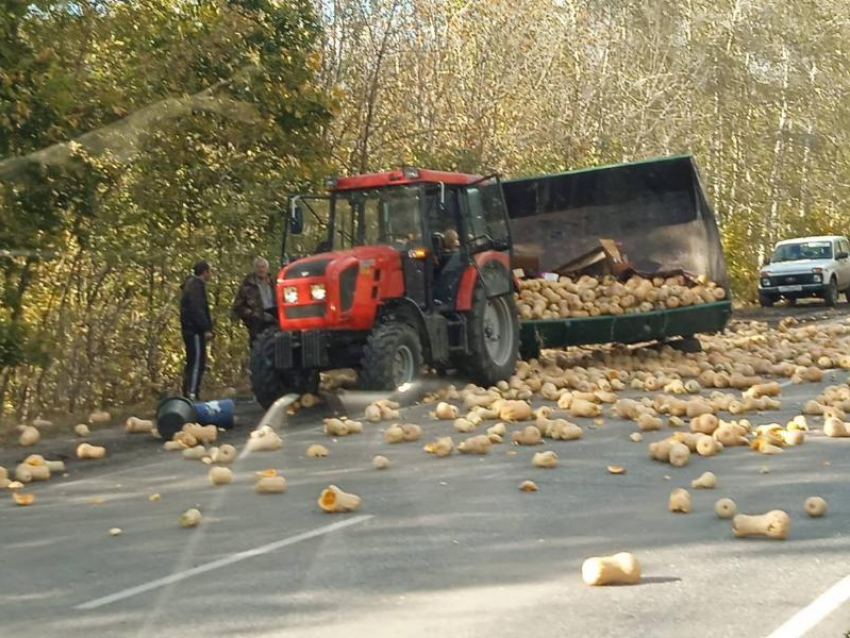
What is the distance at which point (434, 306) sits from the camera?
53.2ft

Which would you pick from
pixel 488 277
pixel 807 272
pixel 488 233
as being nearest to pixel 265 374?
pixel 488 277

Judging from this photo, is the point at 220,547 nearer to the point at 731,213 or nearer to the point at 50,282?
the point at 50,282

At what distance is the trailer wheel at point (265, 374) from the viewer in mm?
15422

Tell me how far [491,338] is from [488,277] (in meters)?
0.84

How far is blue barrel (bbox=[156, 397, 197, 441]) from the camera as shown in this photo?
13.7 metres

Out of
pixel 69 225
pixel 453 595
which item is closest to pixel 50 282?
pixel 69 225

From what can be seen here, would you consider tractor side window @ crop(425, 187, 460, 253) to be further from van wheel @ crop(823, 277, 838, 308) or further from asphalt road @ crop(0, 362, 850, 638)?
van wheel @ crop(823, 277, 838, 308)

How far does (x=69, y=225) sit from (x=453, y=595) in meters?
10.5

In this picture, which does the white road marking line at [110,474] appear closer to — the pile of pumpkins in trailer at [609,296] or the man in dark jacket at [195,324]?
the man in dark jacket at [195,324]

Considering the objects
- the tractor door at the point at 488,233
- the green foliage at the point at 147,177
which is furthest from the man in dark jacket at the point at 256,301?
the tractor door at the point at 488,233

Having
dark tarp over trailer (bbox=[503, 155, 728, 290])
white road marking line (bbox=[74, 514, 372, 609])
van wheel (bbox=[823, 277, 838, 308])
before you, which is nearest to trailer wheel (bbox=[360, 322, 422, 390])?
dark tarp over trailer (bbox=[503, 155, 728, 290])

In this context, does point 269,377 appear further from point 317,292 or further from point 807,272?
point 807,272

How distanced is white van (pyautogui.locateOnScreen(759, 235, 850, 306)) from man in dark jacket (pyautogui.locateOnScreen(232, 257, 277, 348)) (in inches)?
826

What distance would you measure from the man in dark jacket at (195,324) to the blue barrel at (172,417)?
2448 millimetres
